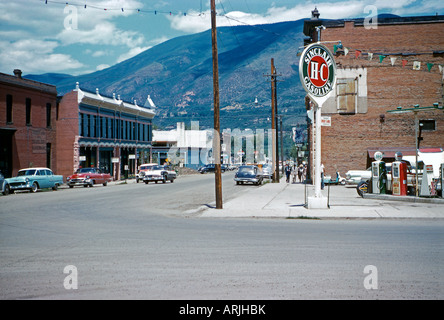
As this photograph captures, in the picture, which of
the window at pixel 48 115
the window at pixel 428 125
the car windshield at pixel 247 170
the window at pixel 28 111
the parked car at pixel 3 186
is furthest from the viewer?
the window at pixel 48 115

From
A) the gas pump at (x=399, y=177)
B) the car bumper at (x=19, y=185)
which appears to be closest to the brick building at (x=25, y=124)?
the car bumper at (x=19, y=185)

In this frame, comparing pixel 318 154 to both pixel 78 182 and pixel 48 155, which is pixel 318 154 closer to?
pixel 78 182

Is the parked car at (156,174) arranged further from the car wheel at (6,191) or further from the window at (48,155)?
the car wheel at (6,191)

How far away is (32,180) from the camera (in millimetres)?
34219

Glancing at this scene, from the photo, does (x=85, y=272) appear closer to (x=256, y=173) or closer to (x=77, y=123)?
(x=256, y=173)

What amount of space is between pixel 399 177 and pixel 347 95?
1796 centimetres

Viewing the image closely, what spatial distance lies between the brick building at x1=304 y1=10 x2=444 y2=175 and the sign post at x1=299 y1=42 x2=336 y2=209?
67.3 feet

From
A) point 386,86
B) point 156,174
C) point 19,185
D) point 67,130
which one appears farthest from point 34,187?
point 386,86

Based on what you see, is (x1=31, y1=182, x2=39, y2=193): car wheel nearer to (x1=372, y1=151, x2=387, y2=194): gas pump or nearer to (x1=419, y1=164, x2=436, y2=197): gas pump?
(x1=372, y1=151, x2=387, y2=194): gas pump

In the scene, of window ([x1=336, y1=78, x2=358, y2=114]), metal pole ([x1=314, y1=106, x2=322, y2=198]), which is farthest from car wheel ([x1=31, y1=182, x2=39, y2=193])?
window ([x1=336, y1=78, x2=358, y2=114])

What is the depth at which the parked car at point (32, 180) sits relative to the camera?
32938mm

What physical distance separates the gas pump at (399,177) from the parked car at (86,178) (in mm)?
27365

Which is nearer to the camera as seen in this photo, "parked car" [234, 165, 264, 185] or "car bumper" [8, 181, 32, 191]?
"car bumper" [8, 181, 32, 191]

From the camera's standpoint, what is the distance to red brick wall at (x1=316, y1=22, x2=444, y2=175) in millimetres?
37938
